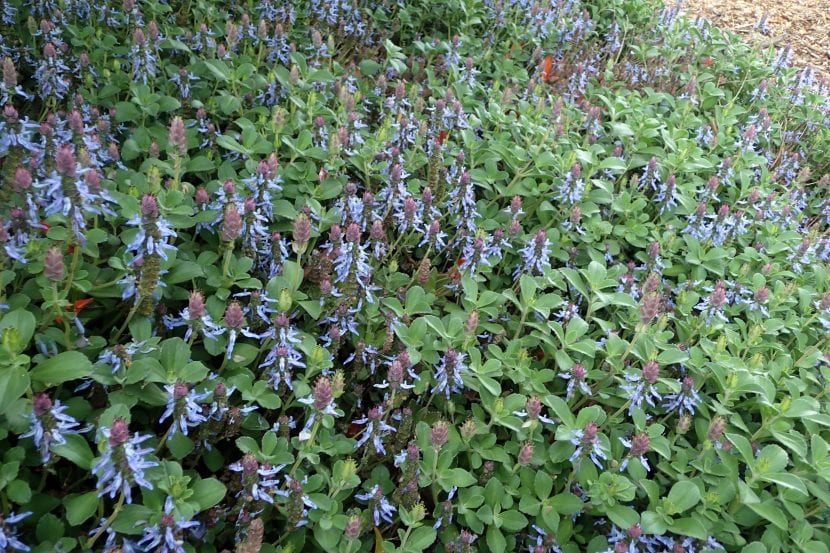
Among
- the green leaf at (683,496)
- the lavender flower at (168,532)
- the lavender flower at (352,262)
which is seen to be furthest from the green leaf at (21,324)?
the green leaf at (683,496)

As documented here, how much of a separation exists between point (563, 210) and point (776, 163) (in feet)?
7.88

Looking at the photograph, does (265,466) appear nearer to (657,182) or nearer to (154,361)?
(154,361)

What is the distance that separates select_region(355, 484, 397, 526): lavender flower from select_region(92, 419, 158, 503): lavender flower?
67cm

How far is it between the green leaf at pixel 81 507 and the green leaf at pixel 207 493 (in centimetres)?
25

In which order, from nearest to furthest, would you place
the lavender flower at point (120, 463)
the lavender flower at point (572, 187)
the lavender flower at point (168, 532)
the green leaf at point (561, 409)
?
1. the lavender flower at point (120, 463)
2. the lavender flower at point (168, 532)
3. the green leaf at point (561, 409)
4. the lavender flower at point (572, 187)

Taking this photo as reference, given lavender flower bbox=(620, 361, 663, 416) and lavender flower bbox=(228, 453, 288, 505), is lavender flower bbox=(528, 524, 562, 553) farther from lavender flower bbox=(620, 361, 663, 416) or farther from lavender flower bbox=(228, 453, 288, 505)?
lavender flower bbox=(228, 453, 288, 505)

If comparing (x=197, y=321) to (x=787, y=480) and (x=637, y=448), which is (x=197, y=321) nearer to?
(x=637, y=448)

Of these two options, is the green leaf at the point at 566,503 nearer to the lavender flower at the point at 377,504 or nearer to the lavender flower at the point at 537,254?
the lavender flower at the point at 377,504

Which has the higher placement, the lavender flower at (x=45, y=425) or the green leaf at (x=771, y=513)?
the lavender flower at (x=45, y=425)

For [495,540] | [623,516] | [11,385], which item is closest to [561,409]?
[623,516]

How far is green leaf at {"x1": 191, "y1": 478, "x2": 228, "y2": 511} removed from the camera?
5.81 ft

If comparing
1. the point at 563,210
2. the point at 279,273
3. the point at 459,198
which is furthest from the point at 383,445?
the point at 563,210

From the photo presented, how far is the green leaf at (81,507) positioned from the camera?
64.6 inches

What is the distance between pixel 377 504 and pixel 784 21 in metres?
8.28
